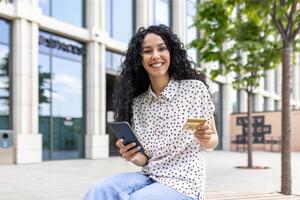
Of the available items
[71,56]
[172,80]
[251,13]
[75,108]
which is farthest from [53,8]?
[172,80]

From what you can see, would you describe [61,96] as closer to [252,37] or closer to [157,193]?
[252,37]

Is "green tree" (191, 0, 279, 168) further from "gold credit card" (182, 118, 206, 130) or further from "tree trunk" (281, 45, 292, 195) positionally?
"gold credit card" (182, 118, 206, 130)

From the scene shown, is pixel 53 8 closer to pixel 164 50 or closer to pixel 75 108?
pixel 75 108

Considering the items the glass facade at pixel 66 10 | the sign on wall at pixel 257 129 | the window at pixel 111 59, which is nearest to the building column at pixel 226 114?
the sign on wall at pixel 257 129

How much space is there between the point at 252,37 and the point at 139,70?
12.5 metres

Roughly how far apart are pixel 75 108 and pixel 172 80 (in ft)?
59.1

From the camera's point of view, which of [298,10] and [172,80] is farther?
[298,10]

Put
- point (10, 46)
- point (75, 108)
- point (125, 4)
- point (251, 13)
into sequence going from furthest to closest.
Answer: point (125, 4) → point (75, 108) → point (10, 46) → point (251, 13)

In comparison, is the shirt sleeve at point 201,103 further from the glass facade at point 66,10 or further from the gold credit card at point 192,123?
the glass facade at point 66,10

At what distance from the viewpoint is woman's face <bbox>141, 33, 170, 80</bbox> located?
3.21m

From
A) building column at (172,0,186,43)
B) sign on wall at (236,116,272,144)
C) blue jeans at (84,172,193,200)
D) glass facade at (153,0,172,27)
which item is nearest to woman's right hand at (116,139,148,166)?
blue jeans at (84,172,193,200)

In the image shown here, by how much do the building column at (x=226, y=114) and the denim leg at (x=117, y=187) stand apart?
1306 inches

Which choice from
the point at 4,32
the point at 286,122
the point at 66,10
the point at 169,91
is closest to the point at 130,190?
the point at 169,91

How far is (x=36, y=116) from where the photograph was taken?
1806 cm
